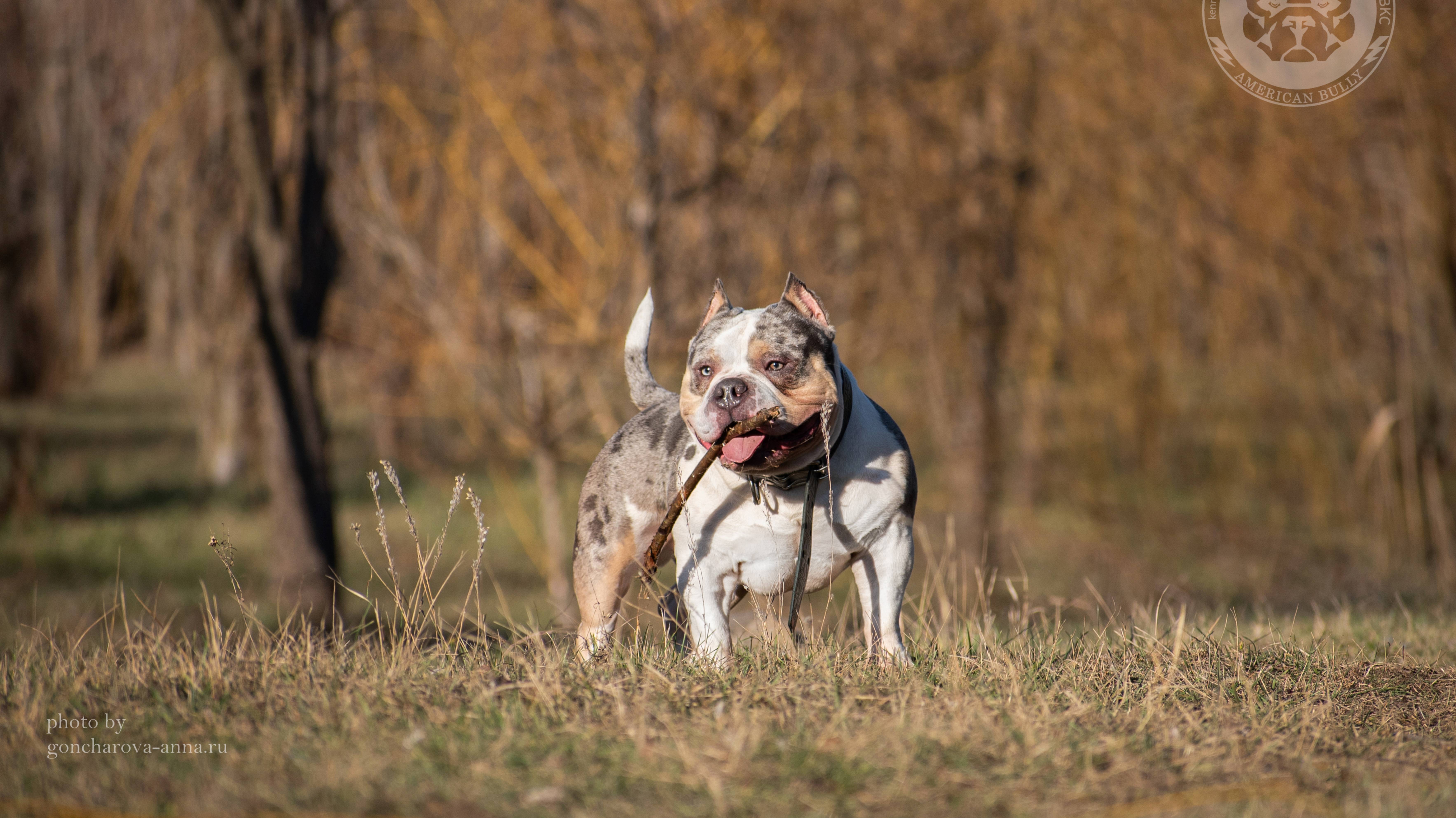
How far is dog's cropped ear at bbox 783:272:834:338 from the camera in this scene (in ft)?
12.0

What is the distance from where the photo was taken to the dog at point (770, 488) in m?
3.32

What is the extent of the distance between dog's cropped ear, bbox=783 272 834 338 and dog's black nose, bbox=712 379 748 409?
1.54ft

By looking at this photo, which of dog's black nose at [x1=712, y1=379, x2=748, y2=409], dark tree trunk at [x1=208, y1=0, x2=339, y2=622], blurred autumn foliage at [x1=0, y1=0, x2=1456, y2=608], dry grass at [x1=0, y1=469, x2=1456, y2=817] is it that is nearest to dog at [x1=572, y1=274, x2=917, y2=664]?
dog's black nose at [x1=712, y1=379, x2=748, y2=409]

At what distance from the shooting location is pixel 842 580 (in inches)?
500

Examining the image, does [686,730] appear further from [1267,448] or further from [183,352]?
[183,352]

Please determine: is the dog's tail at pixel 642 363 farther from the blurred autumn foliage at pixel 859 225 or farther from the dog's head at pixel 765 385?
the blurred autumn foliage at pixel 859 225

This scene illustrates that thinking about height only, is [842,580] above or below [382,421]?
below

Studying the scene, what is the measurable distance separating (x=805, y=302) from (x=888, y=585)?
96cm

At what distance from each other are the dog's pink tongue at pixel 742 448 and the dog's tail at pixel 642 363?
0.78m

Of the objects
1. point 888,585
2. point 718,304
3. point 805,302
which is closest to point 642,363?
point 718,304

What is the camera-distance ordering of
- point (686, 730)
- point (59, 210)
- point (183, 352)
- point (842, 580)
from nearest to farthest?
point (686, 730) < point (842, 580) < point (59, 210) < point (183, 352)

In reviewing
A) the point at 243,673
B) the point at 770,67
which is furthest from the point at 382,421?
the point at 243,673

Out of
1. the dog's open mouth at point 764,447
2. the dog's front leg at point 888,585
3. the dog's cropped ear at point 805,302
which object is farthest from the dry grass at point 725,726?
the dog's cropped ear at point 805,302

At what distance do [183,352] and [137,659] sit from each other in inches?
520
